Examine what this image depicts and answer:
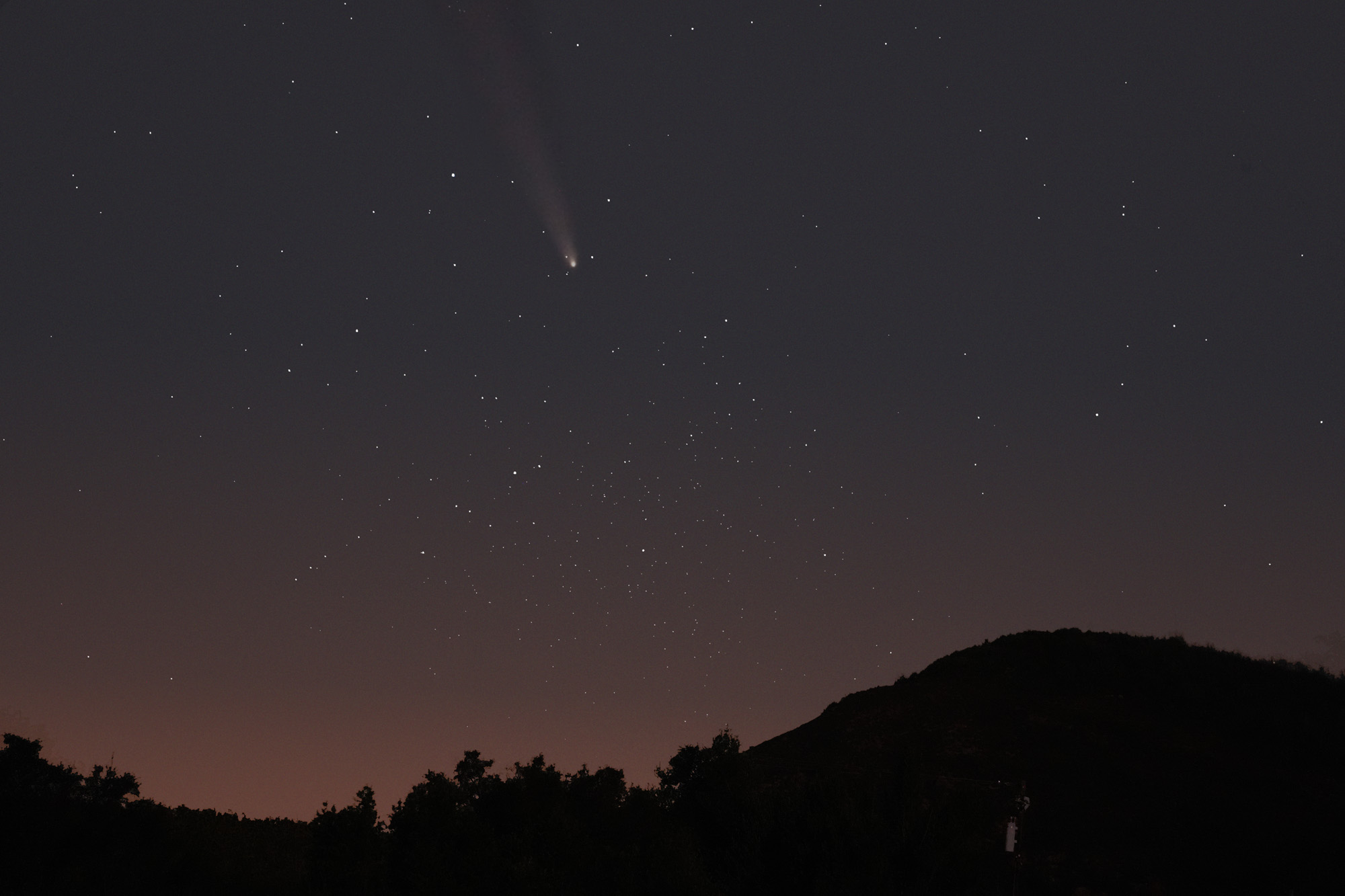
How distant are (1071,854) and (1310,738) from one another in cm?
1833

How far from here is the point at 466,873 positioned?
2934 cm

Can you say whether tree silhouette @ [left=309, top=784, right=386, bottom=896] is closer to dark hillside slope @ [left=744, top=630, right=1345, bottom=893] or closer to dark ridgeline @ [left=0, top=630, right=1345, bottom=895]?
dark ridgeline @ [left=0, top=630, right=1345, bottom=895]

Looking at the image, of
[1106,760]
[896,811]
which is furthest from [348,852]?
[1106,760]

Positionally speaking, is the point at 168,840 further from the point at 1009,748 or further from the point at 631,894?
the point at 1009,748

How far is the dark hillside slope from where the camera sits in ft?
121

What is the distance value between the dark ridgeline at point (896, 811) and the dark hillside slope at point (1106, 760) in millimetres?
137

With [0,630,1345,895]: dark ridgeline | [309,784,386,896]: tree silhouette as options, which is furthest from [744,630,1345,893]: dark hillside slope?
[309,784,386,896]: tree silhouette

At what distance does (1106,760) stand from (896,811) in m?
24.9

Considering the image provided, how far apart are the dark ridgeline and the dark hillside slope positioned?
0.45ft

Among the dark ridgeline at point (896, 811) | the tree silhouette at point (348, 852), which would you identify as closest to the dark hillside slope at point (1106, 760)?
the dark ridgeline at point (896, 811)

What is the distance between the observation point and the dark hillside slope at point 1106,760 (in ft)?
121

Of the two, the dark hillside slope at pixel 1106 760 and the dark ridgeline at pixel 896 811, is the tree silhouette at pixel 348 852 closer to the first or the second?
the dark ridgeline at pixel 896 811

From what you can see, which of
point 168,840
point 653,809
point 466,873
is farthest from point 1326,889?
point 168,840

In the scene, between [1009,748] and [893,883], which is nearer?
[893,883]
